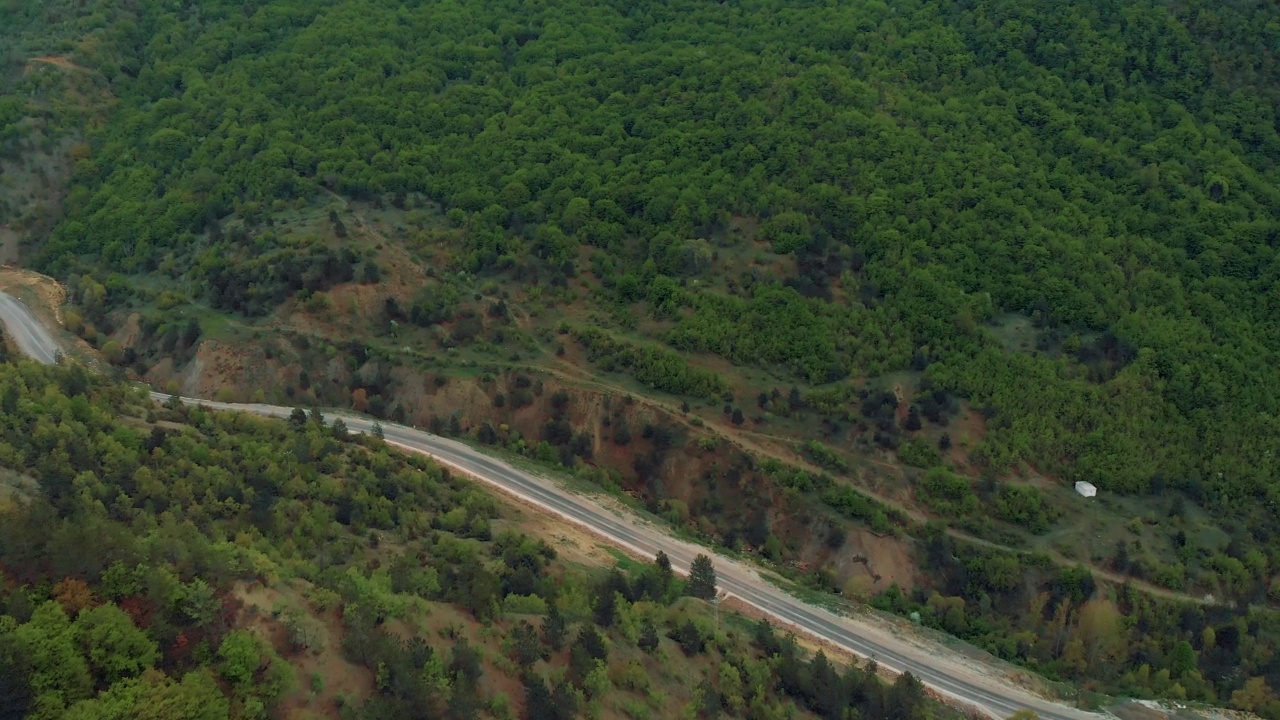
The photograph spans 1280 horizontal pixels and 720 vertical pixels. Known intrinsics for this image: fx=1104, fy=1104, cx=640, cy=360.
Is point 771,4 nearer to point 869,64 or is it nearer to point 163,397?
point 869,64


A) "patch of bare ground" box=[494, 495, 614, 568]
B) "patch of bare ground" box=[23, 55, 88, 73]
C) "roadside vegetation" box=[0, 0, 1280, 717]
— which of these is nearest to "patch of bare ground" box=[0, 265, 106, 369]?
"roadside vegetation" box=[0, 0, 1280, 717]

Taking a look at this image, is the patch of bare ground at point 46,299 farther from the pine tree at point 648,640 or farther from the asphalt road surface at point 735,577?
the pine tree at point 648,640

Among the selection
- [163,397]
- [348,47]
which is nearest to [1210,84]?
[348,47]

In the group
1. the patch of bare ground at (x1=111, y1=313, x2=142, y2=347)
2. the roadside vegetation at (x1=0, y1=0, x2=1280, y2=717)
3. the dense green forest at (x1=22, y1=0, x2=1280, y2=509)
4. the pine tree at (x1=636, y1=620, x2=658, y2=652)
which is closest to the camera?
the pine tree at (x1=636, y1=620, x2=658, y2=652)

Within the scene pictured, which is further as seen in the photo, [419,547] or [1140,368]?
[1140,368]

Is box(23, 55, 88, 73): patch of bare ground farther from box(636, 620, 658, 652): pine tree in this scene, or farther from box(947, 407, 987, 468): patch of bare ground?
box(636, 620, 658, 652): pine tree

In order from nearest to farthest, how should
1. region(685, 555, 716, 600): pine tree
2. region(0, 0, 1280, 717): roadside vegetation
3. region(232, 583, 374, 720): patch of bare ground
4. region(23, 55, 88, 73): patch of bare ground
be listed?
region(232, 583, 374, 720): patch of bare ground, region(685, 555, 716, 600): pine tree, region(0, 0, 1280, 717): roadside vegetation, region(23, 55, 88, 73): patch of bare ground

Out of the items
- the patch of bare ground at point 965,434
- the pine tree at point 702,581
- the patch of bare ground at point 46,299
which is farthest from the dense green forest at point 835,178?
the pine tree at point 702,581
